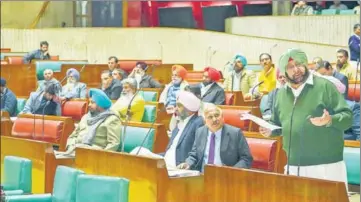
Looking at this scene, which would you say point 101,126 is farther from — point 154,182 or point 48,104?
point 48,104

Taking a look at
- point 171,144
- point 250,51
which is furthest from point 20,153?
point 250,51

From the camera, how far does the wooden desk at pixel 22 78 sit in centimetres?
1255

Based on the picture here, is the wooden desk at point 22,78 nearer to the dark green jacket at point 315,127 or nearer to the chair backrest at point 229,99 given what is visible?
the chair backrest at point 229,99

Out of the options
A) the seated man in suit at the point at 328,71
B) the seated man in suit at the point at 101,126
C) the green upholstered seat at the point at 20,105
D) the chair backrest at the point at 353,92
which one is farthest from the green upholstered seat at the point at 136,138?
the green upholstered seat at the point at 20,105

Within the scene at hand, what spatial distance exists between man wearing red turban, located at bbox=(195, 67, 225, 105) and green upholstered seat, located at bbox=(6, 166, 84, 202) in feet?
11.1

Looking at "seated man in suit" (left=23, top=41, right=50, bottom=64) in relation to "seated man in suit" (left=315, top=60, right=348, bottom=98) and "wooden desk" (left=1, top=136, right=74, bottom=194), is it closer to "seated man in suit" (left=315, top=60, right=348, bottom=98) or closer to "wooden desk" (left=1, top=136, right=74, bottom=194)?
"seated man in suit" (left=315, top=60, right=348, bottom=98)

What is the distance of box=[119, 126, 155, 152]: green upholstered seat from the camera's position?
6648mm

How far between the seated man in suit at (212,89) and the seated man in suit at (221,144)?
9.32ft

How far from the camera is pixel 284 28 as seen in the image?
45.4 feet

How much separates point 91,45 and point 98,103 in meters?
8.82

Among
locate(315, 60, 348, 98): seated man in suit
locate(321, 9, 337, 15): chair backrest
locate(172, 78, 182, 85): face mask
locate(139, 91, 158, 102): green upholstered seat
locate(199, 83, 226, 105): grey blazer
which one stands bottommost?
locate(139, 91, 158, 102): green upholstered seat

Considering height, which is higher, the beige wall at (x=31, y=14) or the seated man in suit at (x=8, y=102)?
the beige wall at (x=31, y=14)

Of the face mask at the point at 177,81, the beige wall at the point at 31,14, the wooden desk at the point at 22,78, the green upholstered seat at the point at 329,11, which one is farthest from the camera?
the beige wall at the point at 31,14

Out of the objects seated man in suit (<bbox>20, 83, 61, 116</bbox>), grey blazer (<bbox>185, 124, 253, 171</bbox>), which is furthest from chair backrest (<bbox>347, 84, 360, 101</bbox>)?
grey blazer (<bbox>185, 124, 253, 171</bbox>)
